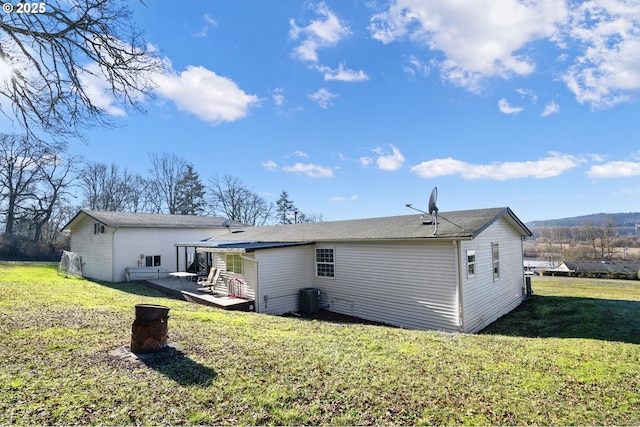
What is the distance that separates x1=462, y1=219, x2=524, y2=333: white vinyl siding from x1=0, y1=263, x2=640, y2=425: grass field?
2.08 metres

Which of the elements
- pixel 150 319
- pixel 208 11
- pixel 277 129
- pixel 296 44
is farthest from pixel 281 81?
pixel 150 319

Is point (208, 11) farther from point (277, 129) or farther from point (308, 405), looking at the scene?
point (277, 129)

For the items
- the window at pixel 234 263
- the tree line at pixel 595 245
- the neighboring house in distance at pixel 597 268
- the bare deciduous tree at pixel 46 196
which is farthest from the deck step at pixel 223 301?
the tree line at pixel 595 245

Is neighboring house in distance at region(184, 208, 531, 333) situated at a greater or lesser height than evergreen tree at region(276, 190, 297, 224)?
lesser

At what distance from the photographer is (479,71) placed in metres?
11.8

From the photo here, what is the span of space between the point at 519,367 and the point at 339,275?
24.1ft

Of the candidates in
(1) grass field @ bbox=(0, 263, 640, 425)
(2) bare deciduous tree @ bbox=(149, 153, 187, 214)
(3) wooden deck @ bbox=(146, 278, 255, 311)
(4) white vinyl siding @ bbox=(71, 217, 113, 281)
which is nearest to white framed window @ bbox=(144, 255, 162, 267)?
(3) wooden deck @ bbox=(146, 278, 255, 311)

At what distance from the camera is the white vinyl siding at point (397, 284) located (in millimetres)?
9422

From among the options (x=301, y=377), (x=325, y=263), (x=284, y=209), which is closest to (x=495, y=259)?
(x=325, y=263)

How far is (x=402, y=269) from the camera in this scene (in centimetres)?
1034

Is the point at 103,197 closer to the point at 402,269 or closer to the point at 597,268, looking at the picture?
the point at 402,269

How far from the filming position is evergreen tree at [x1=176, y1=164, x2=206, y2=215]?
40.6 metres

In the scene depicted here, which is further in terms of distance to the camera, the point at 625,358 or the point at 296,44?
the point at 296,44

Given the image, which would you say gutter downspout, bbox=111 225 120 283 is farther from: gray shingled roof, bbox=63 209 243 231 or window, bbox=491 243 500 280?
window, bbox=491 243 500 280
